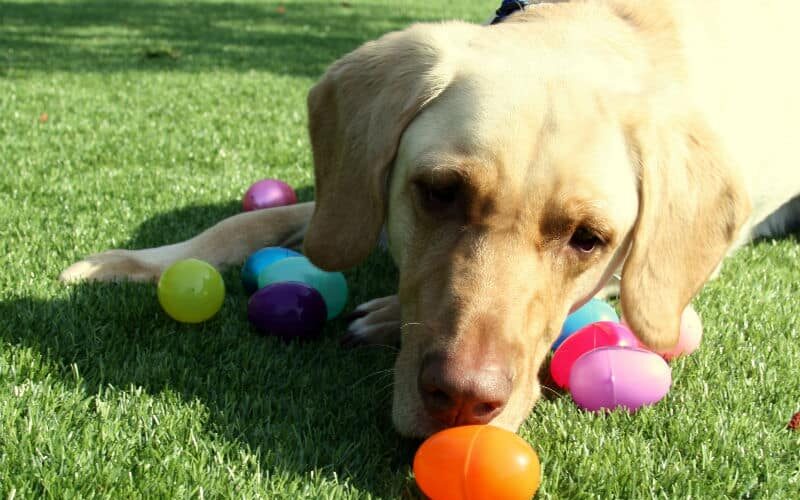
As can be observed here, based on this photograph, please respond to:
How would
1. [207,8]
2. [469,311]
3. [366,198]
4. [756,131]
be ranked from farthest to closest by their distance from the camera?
1. [207,8]
2. [756,131]
3. [366,198]
4. [469,311]

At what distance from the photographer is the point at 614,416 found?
286cm

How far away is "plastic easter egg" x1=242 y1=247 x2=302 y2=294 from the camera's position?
12.4 ft

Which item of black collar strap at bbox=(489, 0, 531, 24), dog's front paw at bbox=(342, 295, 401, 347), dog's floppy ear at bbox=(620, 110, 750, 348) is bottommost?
dog's front paw at bbox=(342, 295, 401, 347)

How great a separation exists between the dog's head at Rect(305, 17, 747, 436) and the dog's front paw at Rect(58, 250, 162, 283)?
0.95 meters

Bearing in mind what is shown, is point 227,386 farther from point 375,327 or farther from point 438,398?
point 438,398

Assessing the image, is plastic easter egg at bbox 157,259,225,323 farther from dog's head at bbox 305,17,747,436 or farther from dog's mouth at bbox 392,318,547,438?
dog's mouth at bbox 392,318,547,438

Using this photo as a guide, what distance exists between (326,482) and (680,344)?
1.67 m

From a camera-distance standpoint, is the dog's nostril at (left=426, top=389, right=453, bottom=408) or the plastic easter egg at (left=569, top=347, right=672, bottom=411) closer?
→ the dog's nostril at (left=426, top=389, right=453, bottom=408)

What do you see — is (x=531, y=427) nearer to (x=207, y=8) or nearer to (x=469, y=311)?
(x=469, y=311)

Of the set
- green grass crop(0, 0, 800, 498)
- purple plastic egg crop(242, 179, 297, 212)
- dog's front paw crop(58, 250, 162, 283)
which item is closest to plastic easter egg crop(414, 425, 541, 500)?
green grass crop(0, 0, 800, 498)

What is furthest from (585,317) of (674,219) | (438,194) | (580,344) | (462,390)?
(462,390)

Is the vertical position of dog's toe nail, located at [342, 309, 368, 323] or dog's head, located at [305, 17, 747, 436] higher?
dog's head, located at [305, 17, 747, 436]

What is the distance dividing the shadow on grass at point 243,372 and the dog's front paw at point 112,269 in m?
0.12

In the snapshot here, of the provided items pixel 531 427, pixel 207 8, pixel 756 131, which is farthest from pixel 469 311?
pixel 207 8
